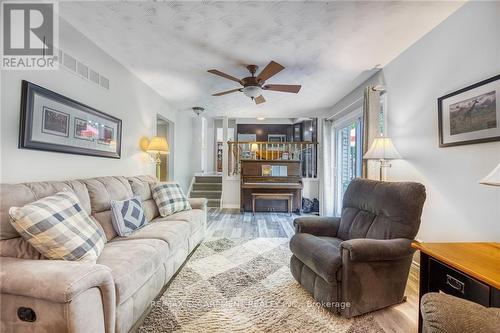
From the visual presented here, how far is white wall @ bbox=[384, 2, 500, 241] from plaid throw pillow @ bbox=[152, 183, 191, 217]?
2.82 metres

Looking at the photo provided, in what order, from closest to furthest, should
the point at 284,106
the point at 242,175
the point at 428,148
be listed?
the point at 428,148, the point at 284,106, the point at 242,175

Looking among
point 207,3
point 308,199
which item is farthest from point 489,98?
point 308,199

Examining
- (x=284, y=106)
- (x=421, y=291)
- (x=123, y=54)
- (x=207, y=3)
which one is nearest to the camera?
(x=421, y=291)

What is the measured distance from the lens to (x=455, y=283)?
1164 mm

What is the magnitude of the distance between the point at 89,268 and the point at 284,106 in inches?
185

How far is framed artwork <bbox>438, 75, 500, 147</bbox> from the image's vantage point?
5.45ft

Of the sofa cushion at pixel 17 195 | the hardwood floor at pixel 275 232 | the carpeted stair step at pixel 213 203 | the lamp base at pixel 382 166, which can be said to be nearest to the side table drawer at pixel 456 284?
the hardwood floor at pixel 275 232

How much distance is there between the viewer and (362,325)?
1649mm

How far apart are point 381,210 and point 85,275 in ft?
7.11

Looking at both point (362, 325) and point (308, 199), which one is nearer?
point (362, 325)

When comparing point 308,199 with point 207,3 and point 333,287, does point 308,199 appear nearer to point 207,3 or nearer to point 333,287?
point 333,287

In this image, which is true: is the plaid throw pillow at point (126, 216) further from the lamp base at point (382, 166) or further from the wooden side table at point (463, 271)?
the lamp base at point (382, 166)
